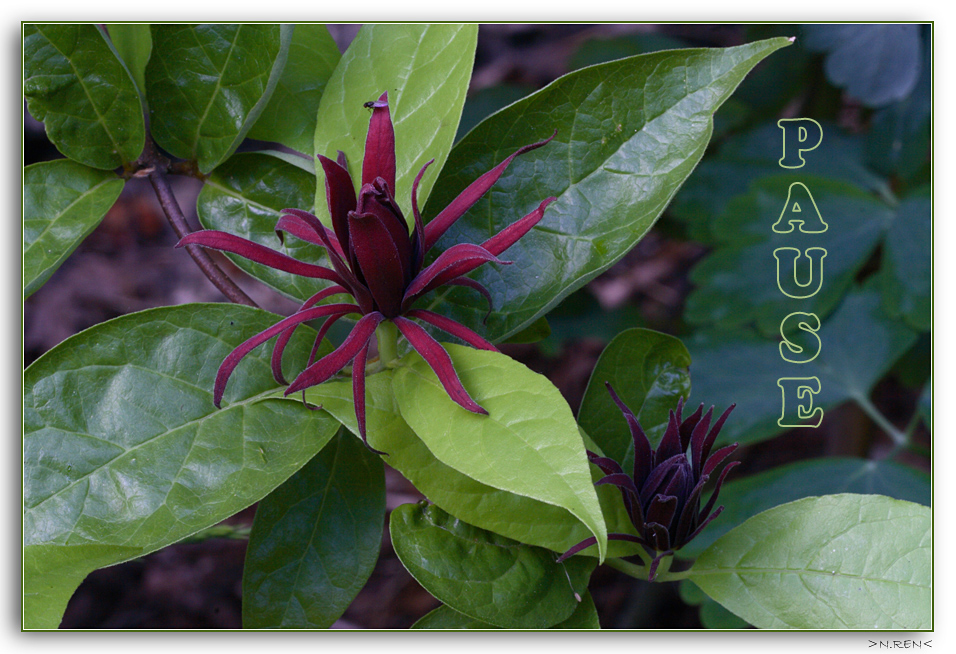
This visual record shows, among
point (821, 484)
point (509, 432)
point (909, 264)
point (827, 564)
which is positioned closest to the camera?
point (509, 432)

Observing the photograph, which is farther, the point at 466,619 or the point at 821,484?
the point at 821,484

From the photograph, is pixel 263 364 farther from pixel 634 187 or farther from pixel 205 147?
pixel 634 187

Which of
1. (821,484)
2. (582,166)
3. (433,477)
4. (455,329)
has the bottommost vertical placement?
(821,484)

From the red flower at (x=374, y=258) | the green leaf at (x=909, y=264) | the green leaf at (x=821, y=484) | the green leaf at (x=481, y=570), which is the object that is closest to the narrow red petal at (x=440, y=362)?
the red flower at (x=374, y=258)

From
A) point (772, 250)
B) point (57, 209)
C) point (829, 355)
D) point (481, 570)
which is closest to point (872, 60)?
point (772, 250)

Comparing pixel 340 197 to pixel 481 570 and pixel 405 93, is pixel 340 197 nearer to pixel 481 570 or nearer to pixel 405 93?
pixel 405 93

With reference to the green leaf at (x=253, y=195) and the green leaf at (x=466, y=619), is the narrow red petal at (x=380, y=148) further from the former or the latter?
the green leaf at (x=466, y=619)

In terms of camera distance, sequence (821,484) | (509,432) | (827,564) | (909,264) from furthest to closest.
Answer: (909,264) < (821,484) < (827,564) < (509,432)

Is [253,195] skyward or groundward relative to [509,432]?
skyward
